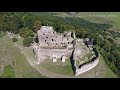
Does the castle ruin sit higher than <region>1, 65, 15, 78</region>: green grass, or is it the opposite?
the castle ruin

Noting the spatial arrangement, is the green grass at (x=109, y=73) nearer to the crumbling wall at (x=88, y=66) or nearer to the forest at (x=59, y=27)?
the crumbling wall at (x=88, y=66)

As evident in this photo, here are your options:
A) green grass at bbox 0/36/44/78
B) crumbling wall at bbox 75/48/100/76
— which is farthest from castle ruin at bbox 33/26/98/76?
green grass at bbox 0/36/44/78

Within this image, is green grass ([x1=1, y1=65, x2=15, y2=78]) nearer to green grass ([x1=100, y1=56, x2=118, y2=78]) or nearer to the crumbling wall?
the crumbling wall

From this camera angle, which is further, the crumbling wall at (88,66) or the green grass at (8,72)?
the crumbling wall at (88,66)

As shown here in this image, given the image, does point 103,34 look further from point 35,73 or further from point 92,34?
point 35,73

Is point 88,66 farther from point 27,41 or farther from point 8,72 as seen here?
point 8,72

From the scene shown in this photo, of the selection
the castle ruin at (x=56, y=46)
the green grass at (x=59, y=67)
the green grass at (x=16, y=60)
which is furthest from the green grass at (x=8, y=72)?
the green grass at (x=59, y=67)
